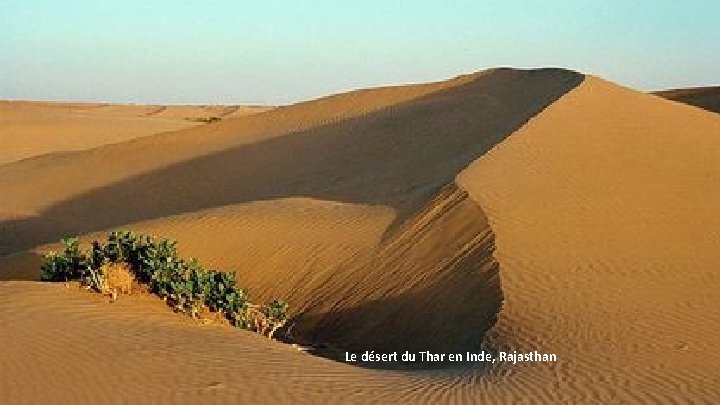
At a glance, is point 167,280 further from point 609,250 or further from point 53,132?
point 53,132

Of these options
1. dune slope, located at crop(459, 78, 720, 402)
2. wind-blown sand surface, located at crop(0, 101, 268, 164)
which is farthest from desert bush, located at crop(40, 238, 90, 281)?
wind-blown sand surface, located at crop(0, 101, 268, 164)

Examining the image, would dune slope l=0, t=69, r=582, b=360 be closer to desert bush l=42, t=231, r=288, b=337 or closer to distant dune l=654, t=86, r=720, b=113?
desert bush l=42, t=231, r=288, b=337

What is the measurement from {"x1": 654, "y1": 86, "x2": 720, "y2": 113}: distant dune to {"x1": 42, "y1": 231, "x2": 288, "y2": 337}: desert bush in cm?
3467

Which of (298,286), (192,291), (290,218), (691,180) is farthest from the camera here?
(290,218)

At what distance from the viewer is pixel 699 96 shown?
151ft

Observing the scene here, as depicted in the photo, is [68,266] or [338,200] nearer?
[68,266]

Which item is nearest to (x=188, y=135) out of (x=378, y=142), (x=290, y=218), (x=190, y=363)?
(x=378, y=142)

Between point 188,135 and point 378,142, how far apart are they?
30.7 ft

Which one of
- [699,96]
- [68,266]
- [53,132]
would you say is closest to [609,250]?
[68,266]

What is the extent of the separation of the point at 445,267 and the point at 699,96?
130ft

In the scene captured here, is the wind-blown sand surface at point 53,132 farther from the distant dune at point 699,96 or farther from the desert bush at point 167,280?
the desert bush at point 167,280

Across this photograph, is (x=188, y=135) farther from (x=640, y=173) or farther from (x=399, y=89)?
(x=640, y=173)

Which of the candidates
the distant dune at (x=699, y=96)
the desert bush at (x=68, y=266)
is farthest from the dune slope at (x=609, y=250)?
the distant dune at (x=699, y=96)

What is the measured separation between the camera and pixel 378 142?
23188 mm
